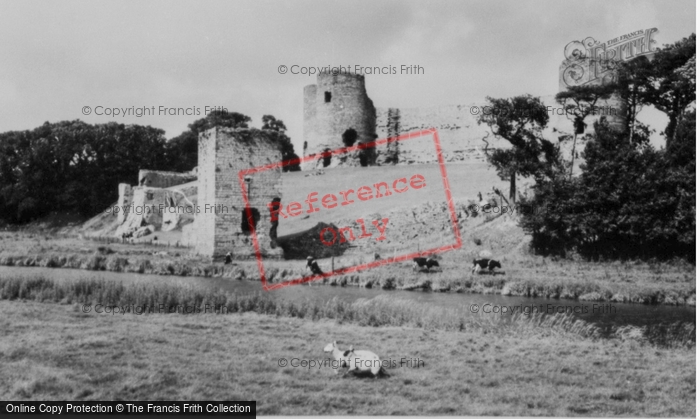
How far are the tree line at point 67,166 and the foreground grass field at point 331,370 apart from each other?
106 ft

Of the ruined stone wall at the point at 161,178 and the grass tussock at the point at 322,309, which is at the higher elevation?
the ruined stone wall at the point at 161,178

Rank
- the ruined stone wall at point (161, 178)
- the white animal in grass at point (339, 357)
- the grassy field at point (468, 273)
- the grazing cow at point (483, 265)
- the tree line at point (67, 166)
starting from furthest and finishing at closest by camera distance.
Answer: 1. the tree line at point (67, 166)
2. the ruined stone wall at point (161, 178)
3. the grazing cow at point (483, 265)
4. the grassy field at point (468, 273)
5. the white animal in grass at point (339, 357)

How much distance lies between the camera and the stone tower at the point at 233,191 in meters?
21.4

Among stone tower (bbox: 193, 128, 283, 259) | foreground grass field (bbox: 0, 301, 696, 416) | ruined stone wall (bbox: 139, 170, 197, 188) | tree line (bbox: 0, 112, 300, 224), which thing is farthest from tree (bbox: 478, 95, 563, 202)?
tree line (bbox: 0, 112, 300, 224)

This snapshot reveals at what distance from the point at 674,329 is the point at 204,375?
331 inches

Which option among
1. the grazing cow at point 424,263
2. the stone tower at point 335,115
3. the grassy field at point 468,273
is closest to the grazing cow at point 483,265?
the grassy field at point 468,273

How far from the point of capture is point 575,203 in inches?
753

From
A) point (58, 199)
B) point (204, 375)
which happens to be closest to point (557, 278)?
point (204, 375)

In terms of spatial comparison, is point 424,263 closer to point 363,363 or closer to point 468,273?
point 468,273

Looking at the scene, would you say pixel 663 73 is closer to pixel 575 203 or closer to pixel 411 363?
pixel 575 203

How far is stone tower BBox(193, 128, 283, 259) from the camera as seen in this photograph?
2141cm

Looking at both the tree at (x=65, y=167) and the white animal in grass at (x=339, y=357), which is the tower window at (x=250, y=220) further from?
the tree at (x=65, y=167)

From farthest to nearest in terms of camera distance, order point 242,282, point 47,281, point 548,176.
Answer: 1. point 548,176
2. point 242,282
3. point 47,281

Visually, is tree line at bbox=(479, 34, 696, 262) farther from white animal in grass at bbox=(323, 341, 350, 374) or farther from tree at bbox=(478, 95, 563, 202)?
white animal in grass at bbox=(323, 341, 350, 374)
